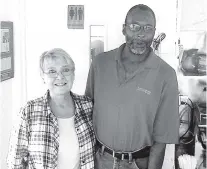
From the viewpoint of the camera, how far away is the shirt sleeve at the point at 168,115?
4.90 feet

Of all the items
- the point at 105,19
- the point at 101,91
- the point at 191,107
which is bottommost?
the point at 191,107

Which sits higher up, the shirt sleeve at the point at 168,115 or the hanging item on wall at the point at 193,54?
the hanging item on wall at the point at 193,54

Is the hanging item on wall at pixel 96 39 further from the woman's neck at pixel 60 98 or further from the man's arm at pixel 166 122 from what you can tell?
the man's arm at pixel 166 122

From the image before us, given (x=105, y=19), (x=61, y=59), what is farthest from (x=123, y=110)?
(x=105, y=19)

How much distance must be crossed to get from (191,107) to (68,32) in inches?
34.6

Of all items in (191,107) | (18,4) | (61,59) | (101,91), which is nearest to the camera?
(61,59)

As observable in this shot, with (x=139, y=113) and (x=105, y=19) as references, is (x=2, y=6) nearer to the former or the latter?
(x=105, y=19)

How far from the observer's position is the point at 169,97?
1.49 metres

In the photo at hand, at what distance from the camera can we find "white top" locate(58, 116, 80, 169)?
1456 mm

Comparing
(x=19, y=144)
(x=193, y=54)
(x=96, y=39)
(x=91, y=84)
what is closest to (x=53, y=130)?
(x=19, y=144)

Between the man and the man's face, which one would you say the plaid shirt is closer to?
the man

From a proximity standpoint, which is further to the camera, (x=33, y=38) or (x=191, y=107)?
(x=33, y=38)

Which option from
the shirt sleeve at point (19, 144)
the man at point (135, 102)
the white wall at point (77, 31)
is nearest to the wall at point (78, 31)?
the white wall at point (77, 31)

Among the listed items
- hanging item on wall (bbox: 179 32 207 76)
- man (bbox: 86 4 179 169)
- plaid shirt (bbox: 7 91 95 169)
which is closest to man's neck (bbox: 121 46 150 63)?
man (bbox: 86 4 179 169)
